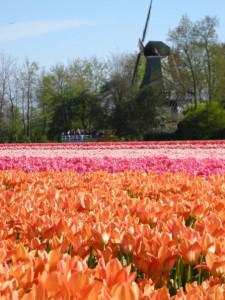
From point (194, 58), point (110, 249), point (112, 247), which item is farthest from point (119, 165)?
point (194, 58)

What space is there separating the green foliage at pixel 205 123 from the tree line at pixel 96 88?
25.7 ft

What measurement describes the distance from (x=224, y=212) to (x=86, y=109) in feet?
158

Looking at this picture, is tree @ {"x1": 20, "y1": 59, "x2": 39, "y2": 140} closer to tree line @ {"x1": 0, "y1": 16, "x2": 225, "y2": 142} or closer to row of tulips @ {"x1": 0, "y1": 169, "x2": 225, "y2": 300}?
tree line @ {"x1": 0, "y1": 16, "x2": 225, "y2": 142}

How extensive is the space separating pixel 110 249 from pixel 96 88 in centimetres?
5683

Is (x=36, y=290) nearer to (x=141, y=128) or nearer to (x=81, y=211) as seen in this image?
(x=81, y=211)

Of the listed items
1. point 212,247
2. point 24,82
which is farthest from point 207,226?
point 24,82

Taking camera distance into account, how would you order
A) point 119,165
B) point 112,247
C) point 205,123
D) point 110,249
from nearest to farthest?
point 110,249
point 112,247
point 119,165
point 205,123

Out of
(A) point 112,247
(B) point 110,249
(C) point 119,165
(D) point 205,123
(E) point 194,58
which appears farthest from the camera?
(E) point 194,58

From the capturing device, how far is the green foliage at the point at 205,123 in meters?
→ 36.6

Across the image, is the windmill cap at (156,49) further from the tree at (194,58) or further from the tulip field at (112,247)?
the tulip field at (112,247)

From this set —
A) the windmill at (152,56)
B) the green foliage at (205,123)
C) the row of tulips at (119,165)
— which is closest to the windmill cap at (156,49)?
the windmill at (152,56)

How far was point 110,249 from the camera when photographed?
104 inches

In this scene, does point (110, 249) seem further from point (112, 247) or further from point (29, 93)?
point (29, 93)

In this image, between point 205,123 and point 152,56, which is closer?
point 205,123
